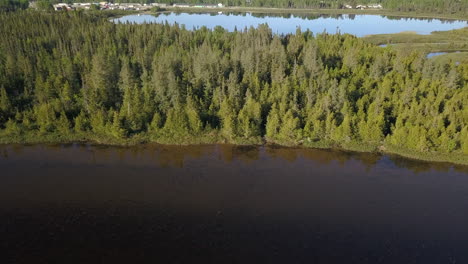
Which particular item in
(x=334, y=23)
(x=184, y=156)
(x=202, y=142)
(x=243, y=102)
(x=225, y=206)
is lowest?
(x=225, y=206)

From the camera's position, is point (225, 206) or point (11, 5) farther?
point (11, 5)

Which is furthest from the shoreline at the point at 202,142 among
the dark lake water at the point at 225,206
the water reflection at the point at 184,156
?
the dark lake water at the point at 225,206

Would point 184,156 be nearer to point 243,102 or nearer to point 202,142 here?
point 202,142

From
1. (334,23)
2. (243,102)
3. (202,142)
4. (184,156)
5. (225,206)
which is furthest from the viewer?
(334,23)

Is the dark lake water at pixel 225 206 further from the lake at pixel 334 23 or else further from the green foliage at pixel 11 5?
the green foliage at pixel 11 5

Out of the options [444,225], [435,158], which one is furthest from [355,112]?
[444,225]

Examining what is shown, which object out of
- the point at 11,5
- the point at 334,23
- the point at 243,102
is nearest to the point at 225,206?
the point at 243,102
